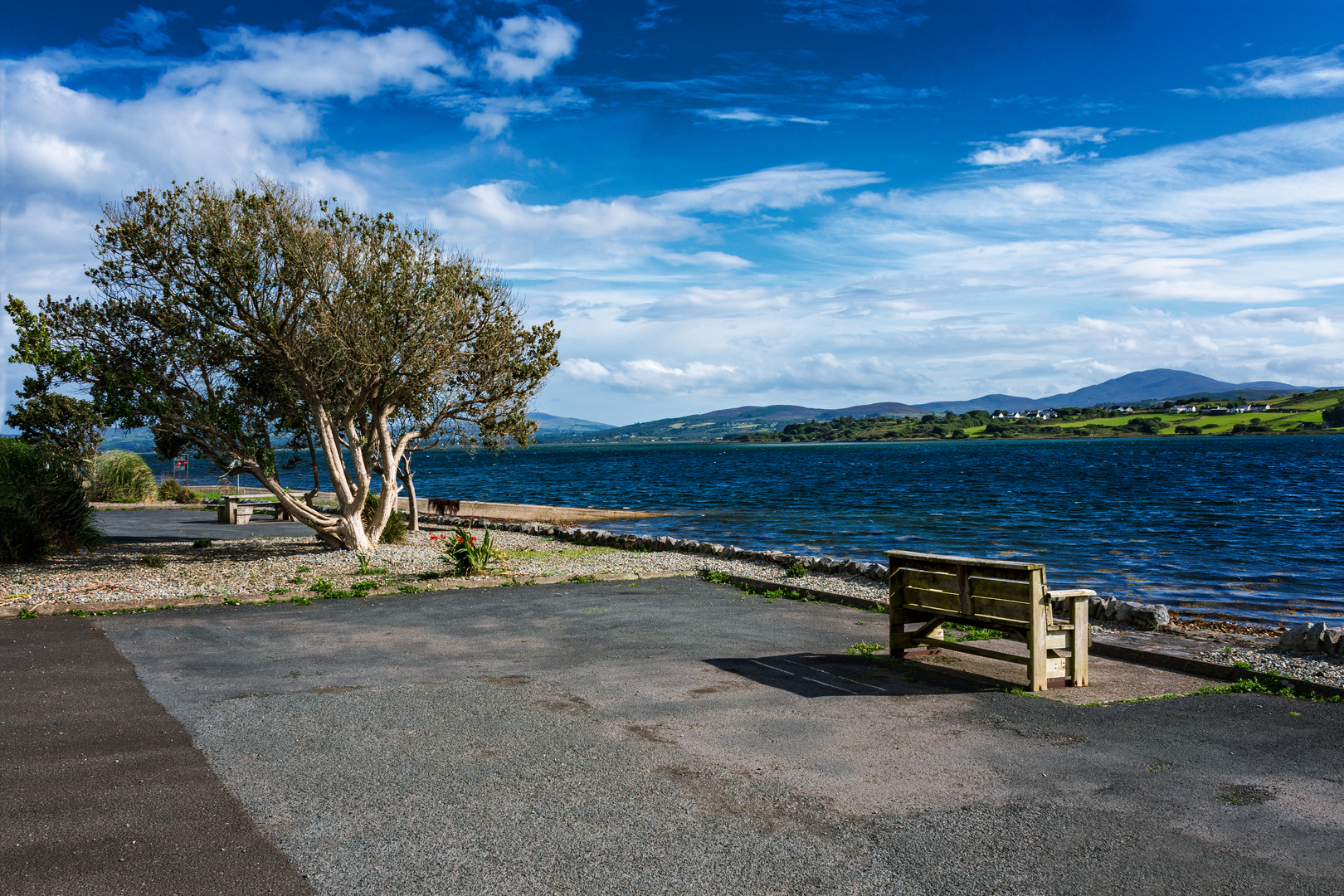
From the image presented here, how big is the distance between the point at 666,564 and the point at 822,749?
10756 mm

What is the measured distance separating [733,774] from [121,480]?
126 ft

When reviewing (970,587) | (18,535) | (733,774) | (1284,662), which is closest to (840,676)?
(970,587)

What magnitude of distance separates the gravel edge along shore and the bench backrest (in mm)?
2156

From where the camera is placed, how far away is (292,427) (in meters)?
19.7

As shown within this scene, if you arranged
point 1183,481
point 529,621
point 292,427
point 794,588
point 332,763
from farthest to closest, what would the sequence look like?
point 1183,481
point 292,427
point 794,588
point 529,621
point 332,763

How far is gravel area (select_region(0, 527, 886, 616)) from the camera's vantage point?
13.0m

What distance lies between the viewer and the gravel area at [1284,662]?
786 centimetres

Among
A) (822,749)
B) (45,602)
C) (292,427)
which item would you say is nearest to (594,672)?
(822,749)

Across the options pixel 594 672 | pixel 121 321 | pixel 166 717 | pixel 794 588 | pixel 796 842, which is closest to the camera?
pixel 796 842

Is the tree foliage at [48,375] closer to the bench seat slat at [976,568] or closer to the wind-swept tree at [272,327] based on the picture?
the wind-swept tree at [272,327]

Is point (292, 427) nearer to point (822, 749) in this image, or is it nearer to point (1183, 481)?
point (822, 749)

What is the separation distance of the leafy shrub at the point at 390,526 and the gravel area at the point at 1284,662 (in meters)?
16.8

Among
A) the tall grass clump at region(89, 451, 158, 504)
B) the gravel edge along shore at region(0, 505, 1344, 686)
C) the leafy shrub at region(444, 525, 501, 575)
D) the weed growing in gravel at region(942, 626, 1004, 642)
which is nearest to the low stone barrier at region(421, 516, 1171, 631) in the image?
the gravel edge along shore at region(0, 505, 1344, 686)

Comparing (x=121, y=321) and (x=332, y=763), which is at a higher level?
(x=121, y=321)
